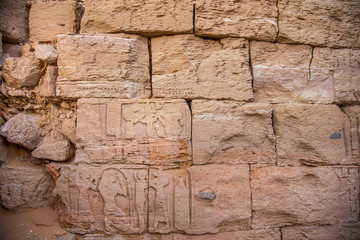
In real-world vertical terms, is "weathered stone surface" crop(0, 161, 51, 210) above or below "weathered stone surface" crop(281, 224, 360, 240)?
above

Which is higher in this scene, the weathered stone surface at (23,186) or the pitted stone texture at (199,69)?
the pitted stone texture at (199,69)

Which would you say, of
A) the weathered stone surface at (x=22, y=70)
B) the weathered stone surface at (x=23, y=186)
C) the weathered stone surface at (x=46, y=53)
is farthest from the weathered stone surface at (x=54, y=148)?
the weathered stone surface at (x=46, y=53)

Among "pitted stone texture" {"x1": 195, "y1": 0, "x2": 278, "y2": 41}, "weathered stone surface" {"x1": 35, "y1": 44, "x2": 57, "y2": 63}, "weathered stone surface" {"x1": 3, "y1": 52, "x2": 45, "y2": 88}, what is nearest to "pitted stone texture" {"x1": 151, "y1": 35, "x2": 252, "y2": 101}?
"pitted stone texture" {"x1": 195, "y1": 0, "x2": 278, "y2": 41}

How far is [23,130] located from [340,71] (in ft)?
13.6

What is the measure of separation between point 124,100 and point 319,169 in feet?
8.29

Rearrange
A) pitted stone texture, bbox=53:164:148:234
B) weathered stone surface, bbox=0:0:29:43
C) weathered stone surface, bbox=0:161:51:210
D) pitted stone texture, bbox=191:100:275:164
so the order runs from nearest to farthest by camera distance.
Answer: pitted stone texture, bbox=53:164:148:234 → pitted stone texture, bbox=191:100:275:164 → weathered stone surface, bbox=0:161:51:210 → weathered stone surface, bbox=0:0:29:43

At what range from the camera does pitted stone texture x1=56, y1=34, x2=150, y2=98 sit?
106 inches

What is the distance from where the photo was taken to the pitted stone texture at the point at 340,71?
9.62ft

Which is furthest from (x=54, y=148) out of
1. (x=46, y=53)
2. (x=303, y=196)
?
(x=303, y=196)

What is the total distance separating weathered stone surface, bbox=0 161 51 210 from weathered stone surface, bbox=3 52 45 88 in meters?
1.06

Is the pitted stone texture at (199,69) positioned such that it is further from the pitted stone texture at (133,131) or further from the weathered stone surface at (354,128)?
the weathered stone surface at (354,128)

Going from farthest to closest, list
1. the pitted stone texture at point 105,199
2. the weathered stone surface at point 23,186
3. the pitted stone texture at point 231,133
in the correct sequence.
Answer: the weathered stone surface at point 23,186
the pitted stone texture at point 231,133
the pitted stone texture at point 105,199

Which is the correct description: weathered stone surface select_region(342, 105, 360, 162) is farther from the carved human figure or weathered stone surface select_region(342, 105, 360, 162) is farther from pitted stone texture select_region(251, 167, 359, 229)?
the carved human figure

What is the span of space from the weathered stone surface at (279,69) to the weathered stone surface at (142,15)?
0.95 m
